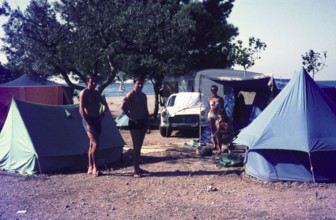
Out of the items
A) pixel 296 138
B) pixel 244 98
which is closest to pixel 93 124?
pixel 296 138

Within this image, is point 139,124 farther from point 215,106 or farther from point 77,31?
point 77,31

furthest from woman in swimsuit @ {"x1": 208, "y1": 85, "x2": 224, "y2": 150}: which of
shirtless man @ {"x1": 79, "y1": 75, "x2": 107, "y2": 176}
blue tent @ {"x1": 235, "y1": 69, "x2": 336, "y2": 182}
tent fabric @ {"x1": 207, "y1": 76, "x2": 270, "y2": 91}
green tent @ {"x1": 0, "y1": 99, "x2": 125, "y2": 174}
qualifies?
shirtless man @ {"x1": 79, "y1": 75, "x2": 107, "y2": 176}

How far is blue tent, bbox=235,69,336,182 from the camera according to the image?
7027 mm

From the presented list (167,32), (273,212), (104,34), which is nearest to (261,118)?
(273,212)

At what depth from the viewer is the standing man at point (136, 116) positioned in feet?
25.2

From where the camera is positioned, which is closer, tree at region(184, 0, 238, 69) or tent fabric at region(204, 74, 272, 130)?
tent fabric at region(204, 74, 272, 130)

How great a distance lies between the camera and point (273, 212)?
5.45m

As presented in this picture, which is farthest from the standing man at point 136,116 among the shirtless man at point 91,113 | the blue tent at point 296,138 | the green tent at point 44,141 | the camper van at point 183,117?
the camper van at point 183,117

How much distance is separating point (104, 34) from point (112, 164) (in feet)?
12.6

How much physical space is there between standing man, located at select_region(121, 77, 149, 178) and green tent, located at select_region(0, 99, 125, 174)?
144cm

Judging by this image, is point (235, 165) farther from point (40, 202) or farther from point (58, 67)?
point (58, 67)

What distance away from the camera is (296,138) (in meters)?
7.10

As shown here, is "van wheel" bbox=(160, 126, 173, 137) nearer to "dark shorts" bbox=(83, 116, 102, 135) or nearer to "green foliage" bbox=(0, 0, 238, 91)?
"green foliage" bbox=(0, 0, 238, 91)

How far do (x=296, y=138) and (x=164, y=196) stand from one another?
105 inches
